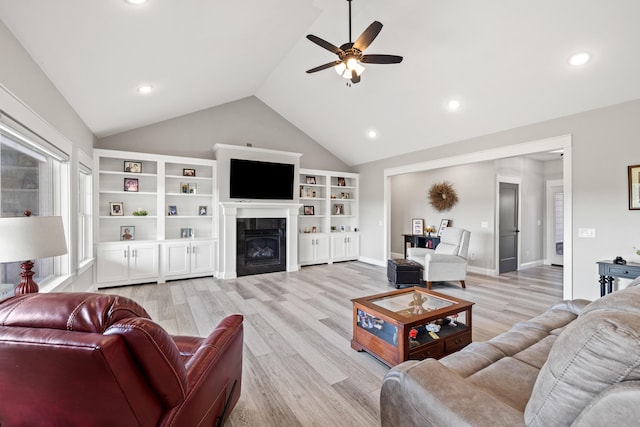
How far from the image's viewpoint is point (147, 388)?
95 centimetres

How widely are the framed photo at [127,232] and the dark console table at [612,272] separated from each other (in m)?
6.88

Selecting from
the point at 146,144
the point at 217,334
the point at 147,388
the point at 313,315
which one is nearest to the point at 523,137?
the point at 313,315

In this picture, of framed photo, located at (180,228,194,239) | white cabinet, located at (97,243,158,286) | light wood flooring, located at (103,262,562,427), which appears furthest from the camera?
framed photo, located at (180,228,194,239)

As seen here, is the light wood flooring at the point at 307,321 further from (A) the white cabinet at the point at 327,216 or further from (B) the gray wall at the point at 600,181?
(B) the gray wall at the point at 600,181

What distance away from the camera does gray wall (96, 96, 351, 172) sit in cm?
538

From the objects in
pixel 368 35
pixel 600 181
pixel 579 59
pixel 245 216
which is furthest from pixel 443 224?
pixel 368 35

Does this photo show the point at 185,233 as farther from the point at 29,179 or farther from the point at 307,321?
the point at 307,321

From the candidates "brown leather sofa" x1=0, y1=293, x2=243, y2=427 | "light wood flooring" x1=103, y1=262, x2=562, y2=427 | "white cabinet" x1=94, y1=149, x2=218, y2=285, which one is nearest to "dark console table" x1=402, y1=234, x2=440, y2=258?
"light wood flooring" x1=103, y1=262, x2=562, y2=427

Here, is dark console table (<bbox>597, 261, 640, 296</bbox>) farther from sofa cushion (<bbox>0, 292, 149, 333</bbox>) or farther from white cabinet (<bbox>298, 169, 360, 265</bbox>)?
white cabinet (<bbox>298, 169, 360, 265</bbox>)

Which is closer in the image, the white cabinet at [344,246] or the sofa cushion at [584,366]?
the sofa cushion at [584,366]

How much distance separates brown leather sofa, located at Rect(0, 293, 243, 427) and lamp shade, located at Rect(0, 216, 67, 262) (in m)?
0.82

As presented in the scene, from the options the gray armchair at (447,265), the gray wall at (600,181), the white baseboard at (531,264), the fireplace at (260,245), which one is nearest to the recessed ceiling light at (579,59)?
the gray wall at (600,181)

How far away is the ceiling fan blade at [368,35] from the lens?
2.51m

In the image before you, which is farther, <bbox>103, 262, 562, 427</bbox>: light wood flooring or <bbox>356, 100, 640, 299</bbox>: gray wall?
<bbox>356, 100, 640, 299</bbox>: gray wall
